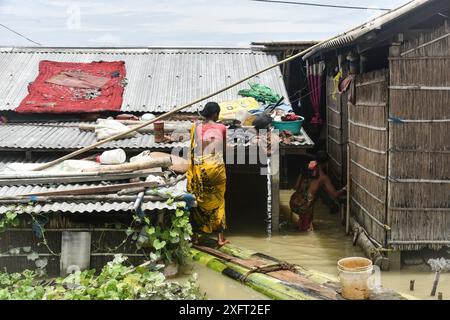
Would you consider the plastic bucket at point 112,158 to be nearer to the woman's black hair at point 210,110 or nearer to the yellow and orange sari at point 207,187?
the yellow and orange sari at point 207,187

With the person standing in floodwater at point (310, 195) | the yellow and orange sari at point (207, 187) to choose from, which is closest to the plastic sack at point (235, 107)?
the person standing in floodwater at point (310, 195)

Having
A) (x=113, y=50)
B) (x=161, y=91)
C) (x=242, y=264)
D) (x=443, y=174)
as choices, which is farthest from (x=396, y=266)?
(x=113, y=50)

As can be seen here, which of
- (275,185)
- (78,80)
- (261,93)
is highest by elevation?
(78,80)

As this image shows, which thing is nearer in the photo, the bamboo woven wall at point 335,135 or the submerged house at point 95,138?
the submerged house at point 95,138

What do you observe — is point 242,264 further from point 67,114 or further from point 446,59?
point 67,114

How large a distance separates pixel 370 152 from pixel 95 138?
4.85 metres

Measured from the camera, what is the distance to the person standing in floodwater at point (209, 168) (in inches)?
300

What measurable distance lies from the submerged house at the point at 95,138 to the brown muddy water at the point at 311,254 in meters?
0.60

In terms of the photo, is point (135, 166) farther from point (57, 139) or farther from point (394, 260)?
point (394, 260)

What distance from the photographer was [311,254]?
8.16 m

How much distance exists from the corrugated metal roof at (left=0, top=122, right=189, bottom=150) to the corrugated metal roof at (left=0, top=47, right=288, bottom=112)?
127cm

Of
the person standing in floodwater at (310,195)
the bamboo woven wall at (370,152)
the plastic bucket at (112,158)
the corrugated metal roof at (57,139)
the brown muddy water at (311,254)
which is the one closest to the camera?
the brown muddy water at (311,254)

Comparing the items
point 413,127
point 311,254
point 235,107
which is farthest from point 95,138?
point 413,127

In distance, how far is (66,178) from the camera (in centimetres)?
740
